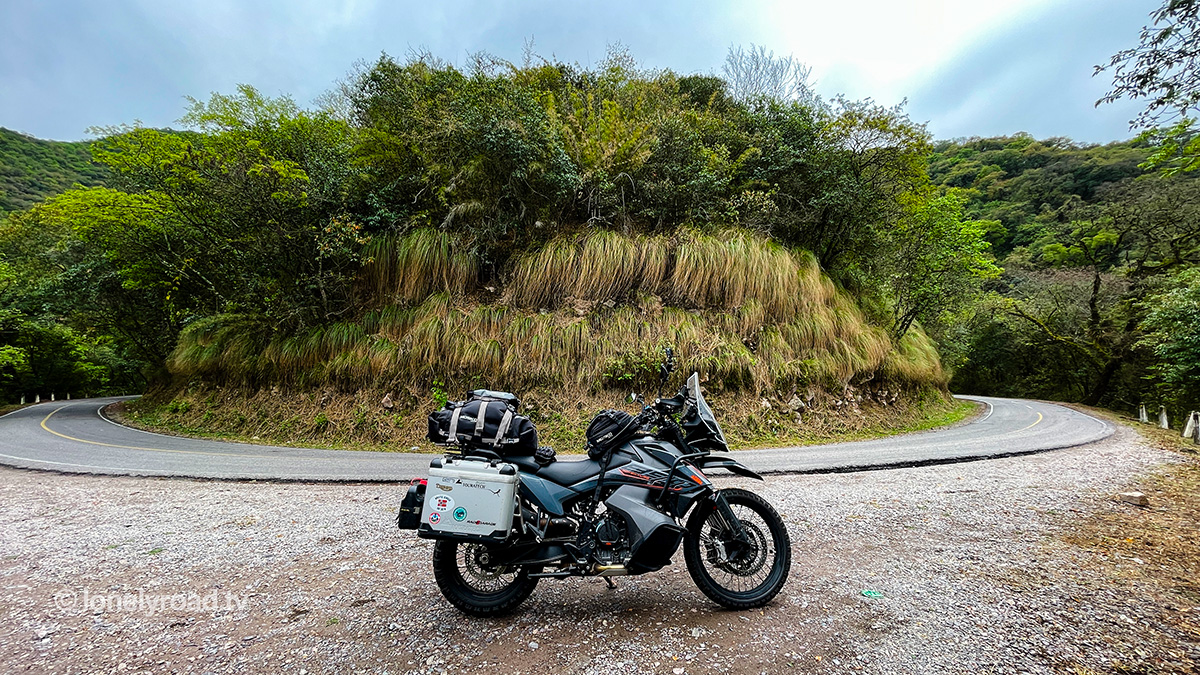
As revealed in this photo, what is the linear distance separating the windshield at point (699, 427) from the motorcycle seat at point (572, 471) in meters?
0.46

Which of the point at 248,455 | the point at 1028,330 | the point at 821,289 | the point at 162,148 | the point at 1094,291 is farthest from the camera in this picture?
the point at 1028,330

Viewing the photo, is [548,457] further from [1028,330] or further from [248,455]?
[1028,330]

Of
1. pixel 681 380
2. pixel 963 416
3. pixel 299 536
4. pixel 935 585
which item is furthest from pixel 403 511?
pixel 963 416

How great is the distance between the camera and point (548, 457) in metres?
2.83

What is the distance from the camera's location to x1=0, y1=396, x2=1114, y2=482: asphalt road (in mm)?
6695

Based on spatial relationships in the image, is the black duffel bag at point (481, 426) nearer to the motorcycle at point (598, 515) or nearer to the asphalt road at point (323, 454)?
the motorcycle at point (598, 515)

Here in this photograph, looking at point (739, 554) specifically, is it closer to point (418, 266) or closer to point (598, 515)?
point (598, 515)

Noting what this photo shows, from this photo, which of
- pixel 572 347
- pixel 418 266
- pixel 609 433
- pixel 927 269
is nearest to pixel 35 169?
pixel 418 266

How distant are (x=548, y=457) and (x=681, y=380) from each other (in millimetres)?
7191

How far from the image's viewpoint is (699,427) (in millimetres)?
2873

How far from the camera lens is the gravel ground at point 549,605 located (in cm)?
227

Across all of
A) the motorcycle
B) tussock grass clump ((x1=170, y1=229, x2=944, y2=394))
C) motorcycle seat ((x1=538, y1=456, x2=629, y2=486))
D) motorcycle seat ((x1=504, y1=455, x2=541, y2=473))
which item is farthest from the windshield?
tussock grass clump ((x1=170, y1=229, x2=944, y2=394))

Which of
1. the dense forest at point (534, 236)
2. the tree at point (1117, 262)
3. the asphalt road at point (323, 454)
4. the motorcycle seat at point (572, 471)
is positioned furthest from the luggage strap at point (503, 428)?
the tree at point (1117, 262)

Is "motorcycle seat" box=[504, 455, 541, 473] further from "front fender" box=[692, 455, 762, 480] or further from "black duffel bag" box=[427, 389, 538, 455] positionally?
"front fender" box=[692, 455, 762, 480]
